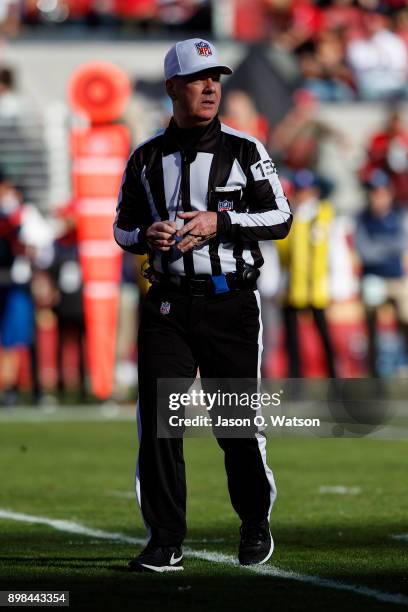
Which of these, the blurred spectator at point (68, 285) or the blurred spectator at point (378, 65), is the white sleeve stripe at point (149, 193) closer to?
the blurred spectator at point (68, 285)

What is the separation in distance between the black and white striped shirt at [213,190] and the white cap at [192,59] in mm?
229

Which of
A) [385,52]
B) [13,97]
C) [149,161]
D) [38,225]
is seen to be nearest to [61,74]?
[13,97]

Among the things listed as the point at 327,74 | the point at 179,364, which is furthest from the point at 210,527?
the point at 327,74

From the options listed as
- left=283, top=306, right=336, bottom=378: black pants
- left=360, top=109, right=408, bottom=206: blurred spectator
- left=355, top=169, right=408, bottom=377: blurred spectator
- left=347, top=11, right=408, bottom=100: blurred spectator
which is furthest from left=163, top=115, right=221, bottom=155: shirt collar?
left=347, top=11, right=408, bottom=100: blurred spectator

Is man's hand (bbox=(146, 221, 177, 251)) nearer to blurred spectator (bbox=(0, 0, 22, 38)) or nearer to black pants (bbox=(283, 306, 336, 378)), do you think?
black pants (bbox=(283, 306, 336, 378))

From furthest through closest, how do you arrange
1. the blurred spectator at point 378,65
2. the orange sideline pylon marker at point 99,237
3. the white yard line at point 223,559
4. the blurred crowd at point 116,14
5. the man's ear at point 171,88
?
1. the blurred spectator at point 378,65
2. the blurred crowd at point 116,14
3. the orange sideline pylon marker at point 99,237
4. the man's ear at point 171,88
5. the white yard line at point 223,559

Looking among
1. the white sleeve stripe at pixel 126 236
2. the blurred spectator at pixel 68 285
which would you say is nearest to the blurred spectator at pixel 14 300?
the blurred spectator at pixel 68 285

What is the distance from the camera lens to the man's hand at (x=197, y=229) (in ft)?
20.6

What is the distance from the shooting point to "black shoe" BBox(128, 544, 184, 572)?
253 inches

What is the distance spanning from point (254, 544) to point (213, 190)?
1.41 metres

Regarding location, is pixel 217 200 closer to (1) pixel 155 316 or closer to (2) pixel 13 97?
(1) pixel 155 316

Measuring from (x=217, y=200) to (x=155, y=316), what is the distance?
0.52 metres

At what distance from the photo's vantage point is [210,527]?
26.7 feet

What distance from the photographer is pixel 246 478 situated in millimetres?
6543
